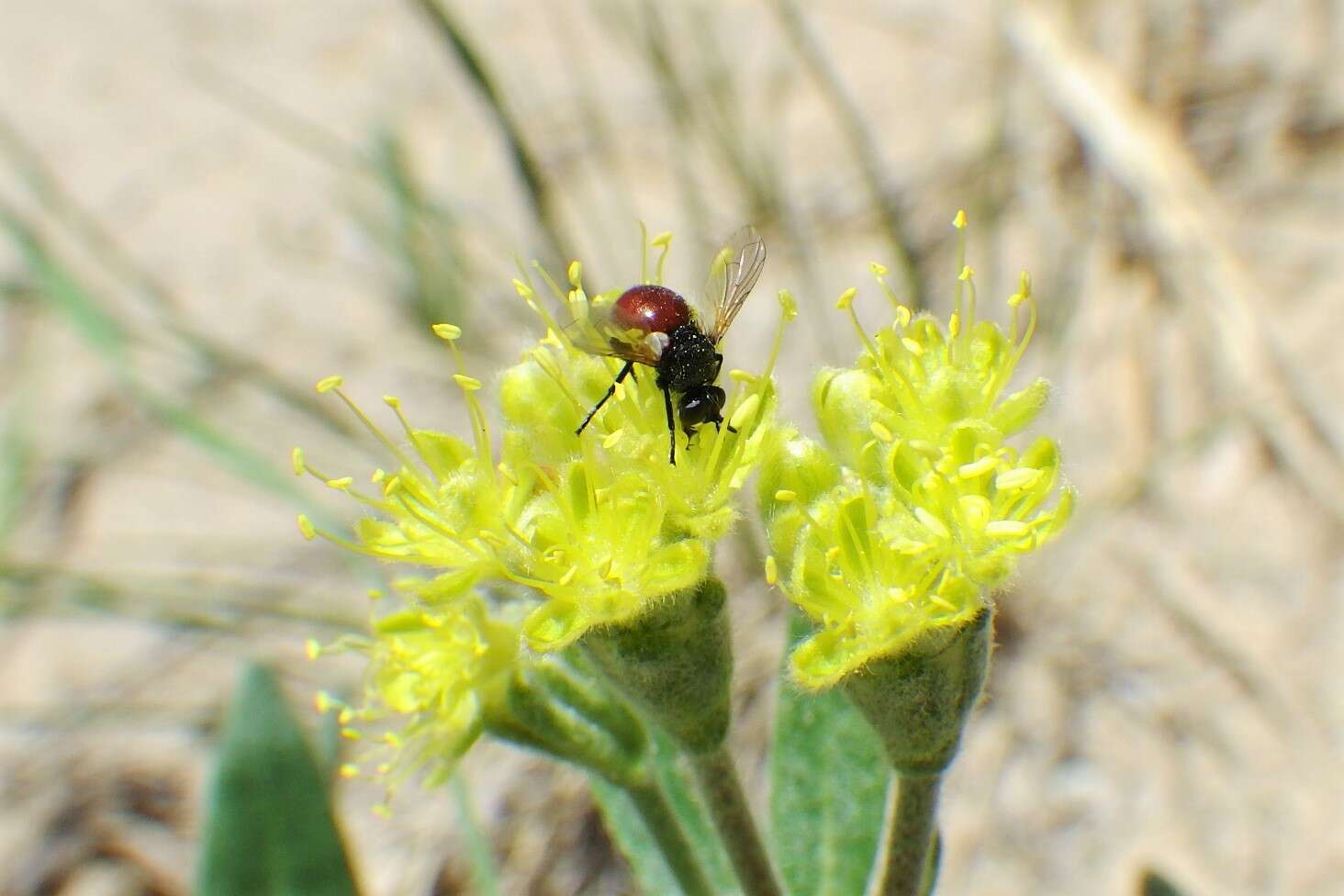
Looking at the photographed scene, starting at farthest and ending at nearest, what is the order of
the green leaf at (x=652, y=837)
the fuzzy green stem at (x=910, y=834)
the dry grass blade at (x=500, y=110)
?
the dry grass blade at (x=500, y=110), the green leaf at (x=652, y=837), the fuzzy green stem at (x=910, y=834)

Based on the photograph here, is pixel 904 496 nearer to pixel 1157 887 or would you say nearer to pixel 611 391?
pixel 611 391

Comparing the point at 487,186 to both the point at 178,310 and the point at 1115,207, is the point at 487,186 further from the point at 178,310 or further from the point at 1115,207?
the point at 1115,207

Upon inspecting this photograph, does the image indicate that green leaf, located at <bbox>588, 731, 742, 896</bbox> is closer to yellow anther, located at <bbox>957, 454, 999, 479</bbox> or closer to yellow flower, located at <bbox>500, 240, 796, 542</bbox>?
yellow flower, located at <bbox>500, 240, 796, 542</bbox>

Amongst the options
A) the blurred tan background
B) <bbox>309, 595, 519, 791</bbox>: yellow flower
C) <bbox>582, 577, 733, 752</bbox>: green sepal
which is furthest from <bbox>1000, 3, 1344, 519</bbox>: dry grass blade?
<bbox>309, 595, 519, 791</bbox>: yellow flower

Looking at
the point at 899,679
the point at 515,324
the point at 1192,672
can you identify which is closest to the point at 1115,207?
the point at 1192,672

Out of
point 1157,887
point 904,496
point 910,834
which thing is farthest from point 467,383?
point 1157,887

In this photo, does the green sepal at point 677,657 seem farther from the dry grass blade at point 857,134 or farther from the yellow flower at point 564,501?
the dry grass blade at point 857,134

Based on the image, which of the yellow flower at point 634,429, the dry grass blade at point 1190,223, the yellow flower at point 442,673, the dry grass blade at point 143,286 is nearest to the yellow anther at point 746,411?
the yellow flower at point 634,429
